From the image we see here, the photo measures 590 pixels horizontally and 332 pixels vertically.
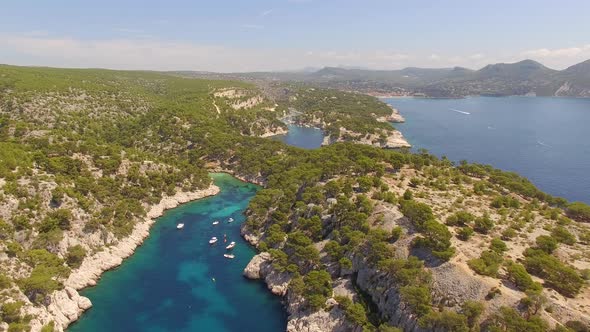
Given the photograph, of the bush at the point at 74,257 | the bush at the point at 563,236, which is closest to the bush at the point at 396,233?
the bush at the point at 563,236

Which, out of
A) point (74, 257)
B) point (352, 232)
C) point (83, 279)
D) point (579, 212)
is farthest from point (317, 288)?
point (579, 212)

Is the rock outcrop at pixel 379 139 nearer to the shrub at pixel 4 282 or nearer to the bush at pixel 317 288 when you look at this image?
the bush at pixel 317 288

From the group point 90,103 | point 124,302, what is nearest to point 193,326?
point 124,302

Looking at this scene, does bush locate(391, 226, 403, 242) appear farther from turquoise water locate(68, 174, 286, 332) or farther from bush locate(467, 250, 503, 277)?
turquoise water locate(68, 174, 286, 332)

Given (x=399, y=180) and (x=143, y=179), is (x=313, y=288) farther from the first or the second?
(x=143, y=179)

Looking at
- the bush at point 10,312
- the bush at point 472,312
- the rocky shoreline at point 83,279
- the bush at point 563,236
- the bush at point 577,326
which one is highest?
the bush at point 563,236

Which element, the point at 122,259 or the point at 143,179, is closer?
the point at 122,259
